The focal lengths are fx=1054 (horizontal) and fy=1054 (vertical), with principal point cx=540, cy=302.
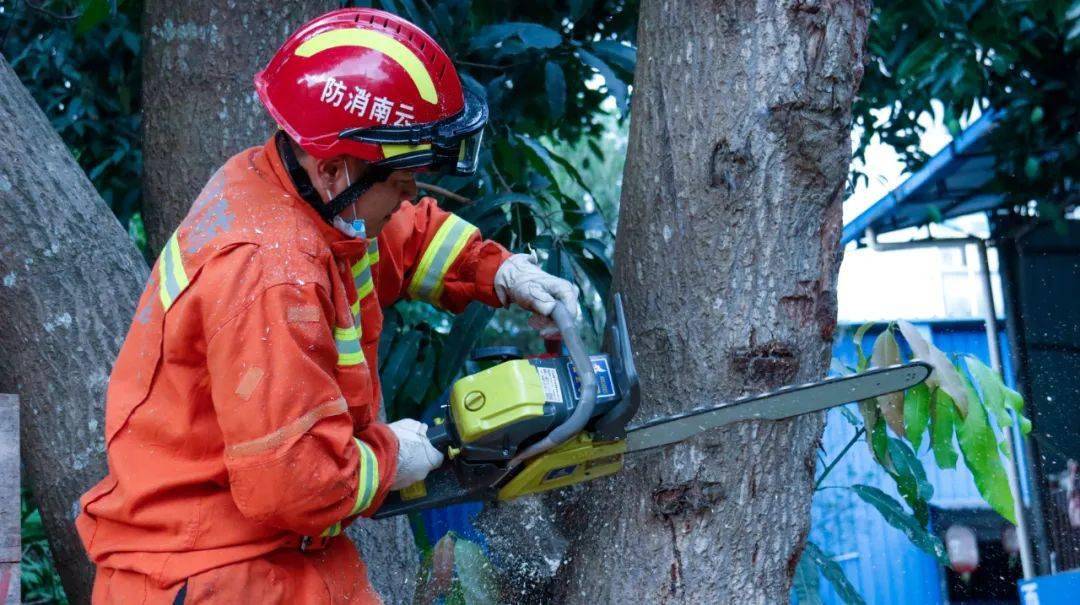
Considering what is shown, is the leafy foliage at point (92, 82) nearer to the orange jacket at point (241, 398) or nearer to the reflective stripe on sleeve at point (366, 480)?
the orange jacket at point (241, 398)

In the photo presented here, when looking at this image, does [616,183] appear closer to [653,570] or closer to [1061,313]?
[1061,313]

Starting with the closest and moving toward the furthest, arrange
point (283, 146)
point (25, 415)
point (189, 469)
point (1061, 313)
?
point (189, 469)
point (283, 146)
point (25, 415)
point (1061, 313)

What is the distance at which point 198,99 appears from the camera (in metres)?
2.77

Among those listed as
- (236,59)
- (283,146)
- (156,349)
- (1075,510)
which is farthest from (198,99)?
(1075,510)

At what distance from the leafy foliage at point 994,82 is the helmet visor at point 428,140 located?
276 centimetres

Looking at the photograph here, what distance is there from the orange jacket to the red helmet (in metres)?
0.14

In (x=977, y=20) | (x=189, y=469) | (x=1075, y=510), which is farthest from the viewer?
(x=1075, y=510)

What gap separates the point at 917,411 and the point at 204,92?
77.6 inches

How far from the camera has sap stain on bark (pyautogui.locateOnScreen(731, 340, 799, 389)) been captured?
204cm

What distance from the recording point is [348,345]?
1939 mm

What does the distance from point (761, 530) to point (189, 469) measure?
1078 mm

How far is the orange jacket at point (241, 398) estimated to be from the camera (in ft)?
5.68

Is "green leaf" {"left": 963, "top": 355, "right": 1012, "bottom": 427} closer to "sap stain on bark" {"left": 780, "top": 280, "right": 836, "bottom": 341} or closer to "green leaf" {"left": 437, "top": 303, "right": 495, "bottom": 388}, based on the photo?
"sap stain on bark" {"left": 780, "top": 280, "right": 836, "bottom": 341}

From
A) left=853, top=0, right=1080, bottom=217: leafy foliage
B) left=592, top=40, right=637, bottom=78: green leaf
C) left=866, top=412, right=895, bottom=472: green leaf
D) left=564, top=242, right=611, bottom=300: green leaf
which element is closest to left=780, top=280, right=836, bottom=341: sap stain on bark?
left=866, top=412, right=895, bottom=472: green leaf
